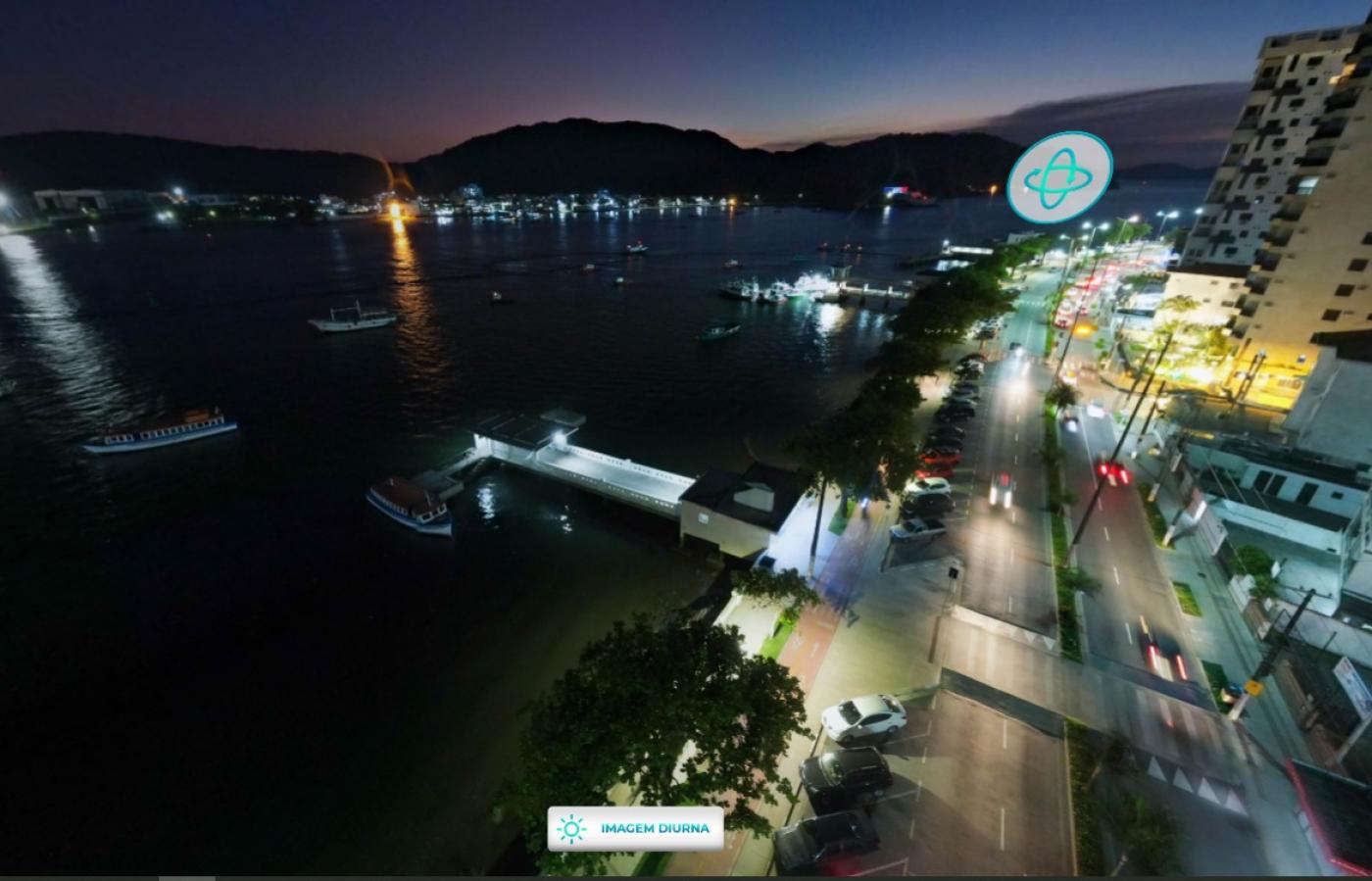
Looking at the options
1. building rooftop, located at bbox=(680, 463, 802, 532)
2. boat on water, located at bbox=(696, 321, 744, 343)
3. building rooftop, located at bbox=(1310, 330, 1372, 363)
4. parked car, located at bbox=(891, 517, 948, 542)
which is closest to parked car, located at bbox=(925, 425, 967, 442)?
parked car, located at bbox=(891, 517, 948, 542)

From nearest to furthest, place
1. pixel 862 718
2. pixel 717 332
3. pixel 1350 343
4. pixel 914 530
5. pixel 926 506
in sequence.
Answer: pixel 862 718 < pixel 914 530 < pixel 926 506 < pixel 1350 343 < pixel 717 332

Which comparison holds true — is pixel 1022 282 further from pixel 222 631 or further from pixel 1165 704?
pixel 222 631

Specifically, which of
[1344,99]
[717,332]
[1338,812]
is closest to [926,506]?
[1338,812]

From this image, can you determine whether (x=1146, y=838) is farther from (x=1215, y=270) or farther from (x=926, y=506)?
(x=1215, y=270)

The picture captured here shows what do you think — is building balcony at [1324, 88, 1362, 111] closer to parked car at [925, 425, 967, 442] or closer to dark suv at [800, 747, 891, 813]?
parked car at [925, 425, 967, 442]

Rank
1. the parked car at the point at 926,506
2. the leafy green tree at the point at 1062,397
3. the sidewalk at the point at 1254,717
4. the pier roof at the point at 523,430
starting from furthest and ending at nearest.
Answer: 1. the leafy green tree at the point at 1062,397
2. the pier roof at the point at 523,430
3. the parked car at the point at 926,506
4. the sidewalk at the point at 1254,717

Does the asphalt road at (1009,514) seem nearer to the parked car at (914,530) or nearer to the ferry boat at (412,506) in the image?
the parked car at (914,530)

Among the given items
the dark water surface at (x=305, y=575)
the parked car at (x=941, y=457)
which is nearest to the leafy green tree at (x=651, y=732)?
the dark water surface at (x=305, y=575)
